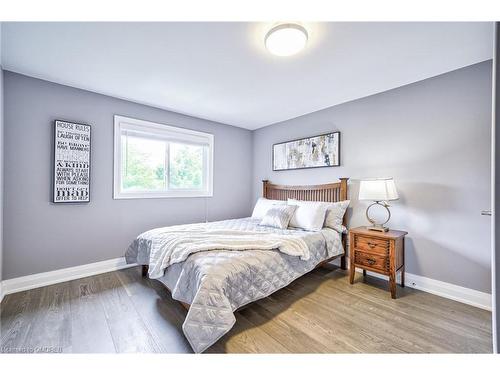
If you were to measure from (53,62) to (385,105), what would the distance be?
3.64 meters

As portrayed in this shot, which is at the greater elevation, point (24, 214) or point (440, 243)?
point (24, 214)

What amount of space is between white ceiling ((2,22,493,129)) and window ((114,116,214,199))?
0.50m

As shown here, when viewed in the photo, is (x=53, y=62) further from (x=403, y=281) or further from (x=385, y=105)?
(x=403, y=281)

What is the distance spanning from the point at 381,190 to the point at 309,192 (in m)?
1.21

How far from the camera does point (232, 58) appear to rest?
203 centimetres

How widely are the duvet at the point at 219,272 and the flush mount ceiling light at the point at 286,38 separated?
5.49 ft

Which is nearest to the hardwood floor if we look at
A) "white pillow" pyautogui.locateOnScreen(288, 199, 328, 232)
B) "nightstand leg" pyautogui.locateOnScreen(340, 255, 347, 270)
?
"nightstand leg" pyautogui.locateOnScreen(340, 255, 347, 270)

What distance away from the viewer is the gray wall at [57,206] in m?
2.29

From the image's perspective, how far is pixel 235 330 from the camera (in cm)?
171

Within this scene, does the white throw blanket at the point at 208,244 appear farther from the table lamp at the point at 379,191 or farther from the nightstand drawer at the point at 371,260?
the table lamp at the point at 379,191

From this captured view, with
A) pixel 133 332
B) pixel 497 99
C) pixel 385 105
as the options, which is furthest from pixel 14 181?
pixel 385 105

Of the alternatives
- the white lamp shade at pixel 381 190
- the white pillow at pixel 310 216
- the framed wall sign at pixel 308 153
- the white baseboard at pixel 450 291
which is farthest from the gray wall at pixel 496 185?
the framed wall sign at pixel 308 153

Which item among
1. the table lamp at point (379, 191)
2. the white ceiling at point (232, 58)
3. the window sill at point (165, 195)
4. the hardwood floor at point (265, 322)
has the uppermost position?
the white ceiling at point (232, 58)
